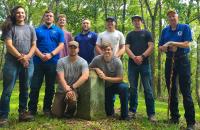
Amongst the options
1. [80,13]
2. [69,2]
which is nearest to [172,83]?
[80,13]

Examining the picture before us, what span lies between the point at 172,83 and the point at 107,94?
1.81m

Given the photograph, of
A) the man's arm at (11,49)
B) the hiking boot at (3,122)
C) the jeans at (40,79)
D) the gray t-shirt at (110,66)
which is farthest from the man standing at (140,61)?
→ the hiking boot at (3,122)

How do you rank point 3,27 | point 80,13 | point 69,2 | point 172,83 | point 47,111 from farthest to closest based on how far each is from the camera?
point 69,2 < point 80,13 < point 47,111 < point 172,83 < point 3,27

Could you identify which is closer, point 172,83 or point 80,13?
point 172,83

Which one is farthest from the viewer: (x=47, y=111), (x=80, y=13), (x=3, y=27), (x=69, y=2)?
(x=69, y=2)

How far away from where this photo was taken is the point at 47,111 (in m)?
10.0

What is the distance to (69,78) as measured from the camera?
9570 millimetres

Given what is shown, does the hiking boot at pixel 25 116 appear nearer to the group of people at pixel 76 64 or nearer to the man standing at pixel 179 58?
the group of people at pixel 76 64

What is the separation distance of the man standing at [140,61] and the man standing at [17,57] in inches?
111

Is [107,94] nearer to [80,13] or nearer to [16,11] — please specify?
[16,11]

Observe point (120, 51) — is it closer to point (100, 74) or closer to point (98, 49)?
point (98, 49)

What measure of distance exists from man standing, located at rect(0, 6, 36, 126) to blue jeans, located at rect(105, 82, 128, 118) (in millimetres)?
2233

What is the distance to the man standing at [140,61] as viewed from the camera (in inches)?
393

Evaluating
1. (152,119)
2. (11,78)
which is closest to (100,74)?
(152,119)
